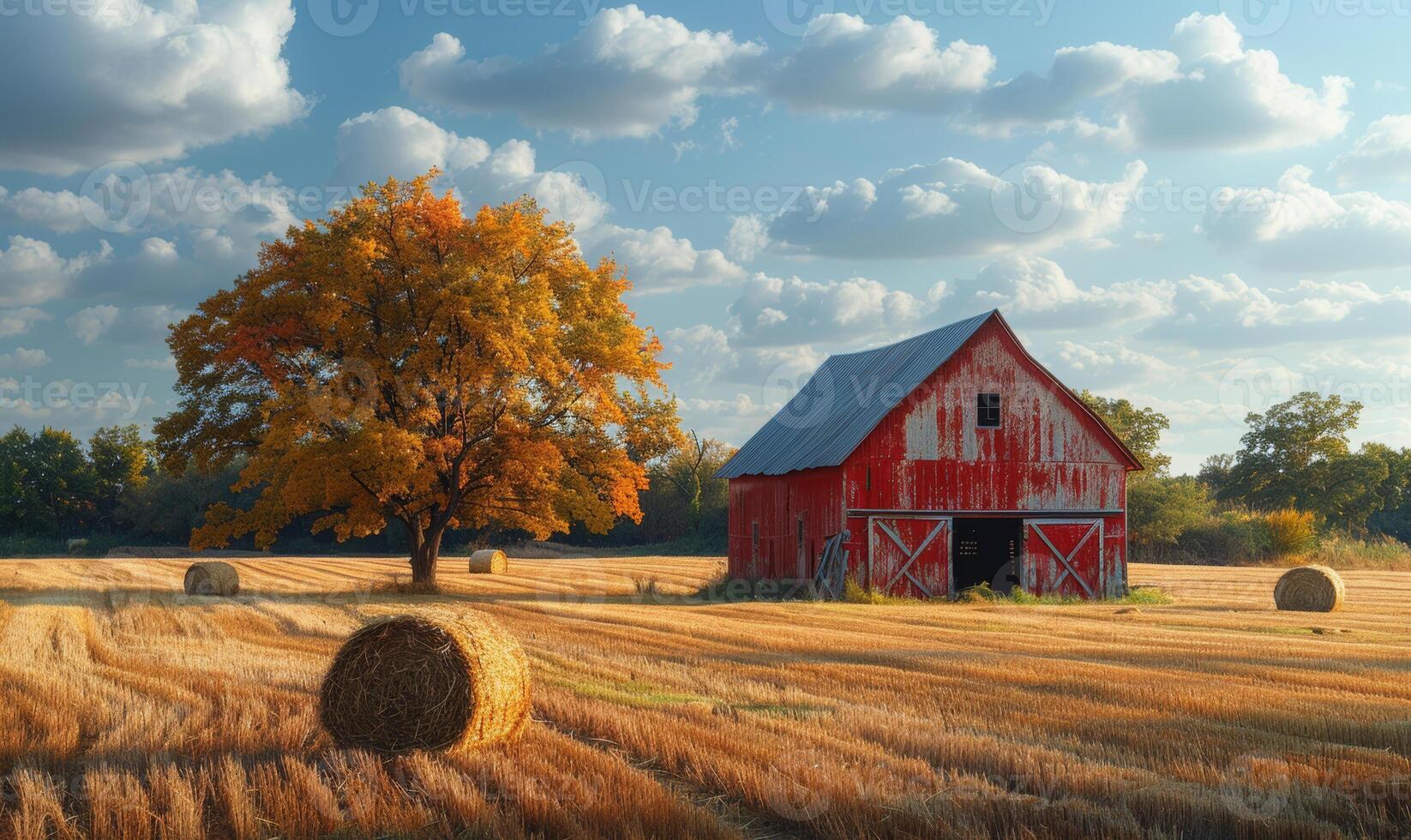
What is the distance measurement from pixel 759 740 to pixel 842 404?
25.3m

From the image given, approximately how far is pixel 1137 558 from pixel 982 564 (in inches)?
911

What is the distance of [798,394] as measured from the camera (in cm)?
3881

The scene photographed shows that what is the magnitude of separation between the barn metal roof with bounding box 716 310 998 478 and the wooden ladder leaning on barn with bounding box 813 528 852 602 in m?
1.84

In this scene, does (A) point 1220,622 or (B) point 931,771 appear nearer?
(B) point 931,771

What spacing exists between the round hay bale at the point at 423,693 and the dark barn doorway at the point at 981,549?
24965mm

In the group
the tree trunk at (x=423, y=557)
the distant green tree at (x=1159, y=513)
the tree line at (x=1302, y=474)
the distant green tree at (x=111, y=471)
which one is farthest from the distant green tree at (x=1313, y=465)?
the distant green tree at (x=111, y=471)

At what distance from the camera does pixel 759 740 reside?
8.82 m

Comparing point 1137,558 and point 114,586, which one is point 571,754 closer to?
point 114,586

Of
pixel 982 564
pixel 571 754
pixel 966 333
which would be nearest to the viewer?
pixel 571 754

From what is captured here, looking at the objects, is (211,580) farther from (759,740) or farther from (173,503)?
(173,503)

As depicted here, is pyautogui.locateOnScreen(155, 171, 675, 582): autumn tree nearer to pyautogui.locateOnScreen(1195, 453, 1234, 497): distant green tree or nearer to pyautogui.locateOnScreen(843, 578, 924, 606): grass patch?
pyautogui.locateOnScreen(843, 578, 924, 606): grass patch

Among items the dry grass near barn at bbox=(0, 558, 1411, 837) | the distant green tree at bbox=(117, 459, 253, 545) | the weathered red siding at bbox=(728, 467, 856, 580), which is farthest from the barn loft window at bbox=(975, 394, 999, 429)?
the distant green tree at bbox=(117, 459, 253, 545)

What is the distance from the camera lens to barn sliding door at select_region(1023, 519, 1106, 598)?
29.9 m

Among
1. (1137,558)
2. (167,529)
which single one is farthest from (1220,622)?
(167,529)
